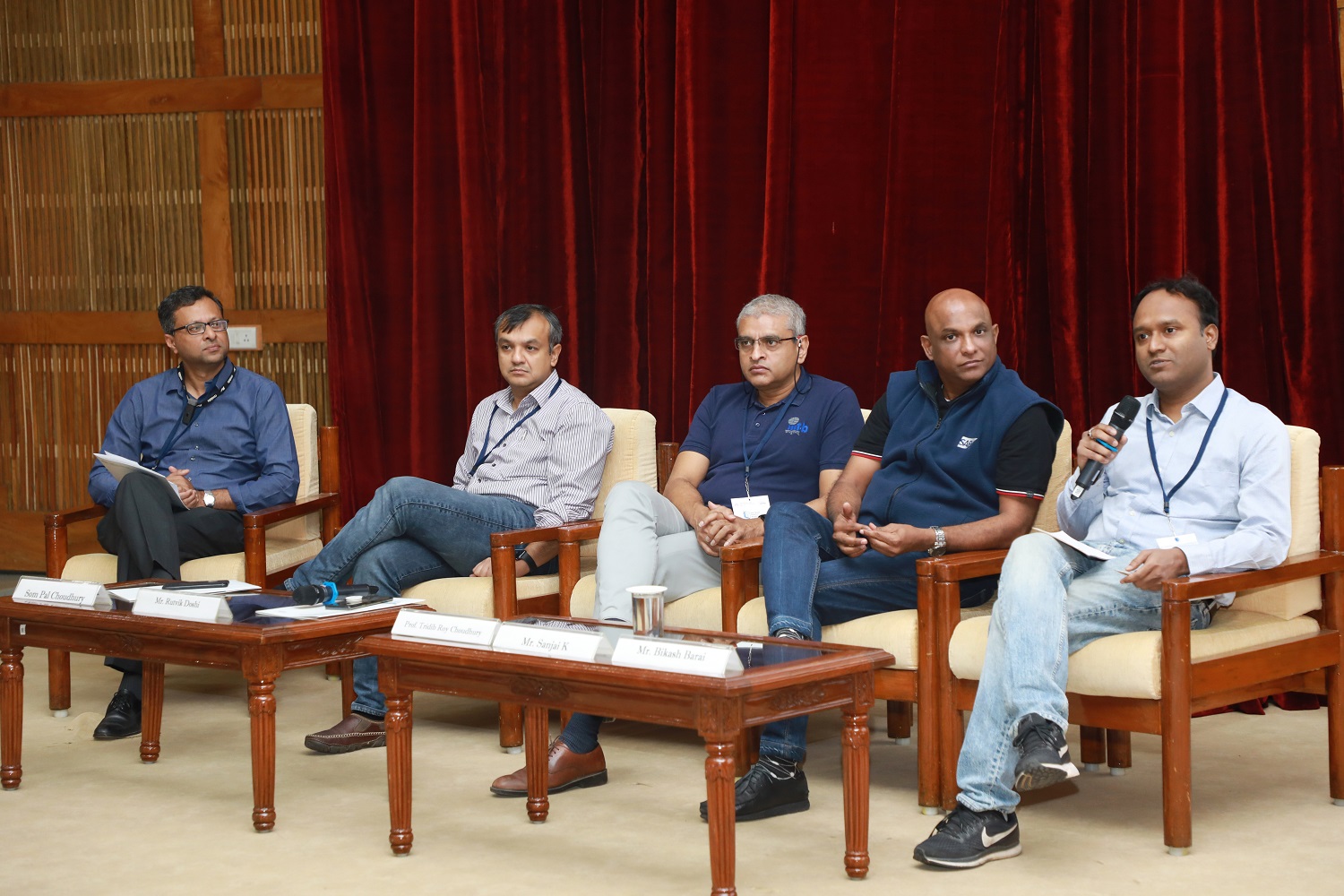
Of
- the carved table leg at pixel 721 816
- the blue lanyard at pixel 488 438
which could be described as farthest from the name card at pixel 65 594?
the carved table leg at pixel 721 816

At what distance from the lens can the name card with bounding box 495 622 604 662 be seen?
2.45 meters

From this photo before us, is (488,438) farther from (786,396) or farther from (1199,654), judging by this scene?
(1199,654)

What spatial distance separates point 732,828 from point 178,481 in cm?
243

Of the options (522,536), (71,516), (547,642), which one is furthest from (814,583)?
(71,516)

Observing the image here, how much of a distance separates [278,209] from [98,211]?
0.82m

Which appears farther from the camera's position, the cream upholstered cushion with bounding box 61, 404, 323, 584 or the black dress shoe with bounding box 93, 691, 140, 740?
the cream upholstered cushion with bounding box 61, 404, 323, 584

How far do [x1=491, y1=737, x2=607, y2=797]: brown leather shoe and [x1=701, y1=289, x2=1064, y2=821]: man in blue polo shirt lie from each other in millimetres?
328

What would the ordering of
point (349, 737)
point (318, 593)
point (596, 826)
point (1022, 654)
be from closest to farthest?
point (1022, 654) → point (596, 826) → point (318, 593) → point (349, 737)

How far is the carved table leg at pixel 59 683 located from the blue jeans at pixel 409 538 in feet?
2.43

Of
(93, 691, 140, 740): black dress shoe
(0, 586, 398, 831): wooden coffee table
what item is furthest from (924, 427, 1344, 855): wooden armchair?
(93, 691, 140, 740): black dress shoe

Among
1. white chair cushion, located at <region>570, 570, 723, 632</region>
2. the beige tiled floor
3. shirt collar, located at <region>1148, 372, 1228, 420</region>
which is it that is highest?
shirt collar, located at <region>1148, 372, 1228, 420</region>

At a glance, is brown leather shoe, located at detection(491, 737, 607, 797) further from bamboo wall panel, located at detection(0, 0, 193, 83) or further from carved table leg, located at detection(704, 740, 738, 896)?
bamboo wall panel, located at detection(0, 0, 193, 83)

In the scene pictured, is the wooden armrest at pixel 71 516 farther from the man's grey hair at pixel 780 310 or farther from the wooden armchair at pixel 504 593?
the man's grey hair at pixel 780 310

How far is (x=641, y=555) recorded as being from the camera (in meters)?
3.34
